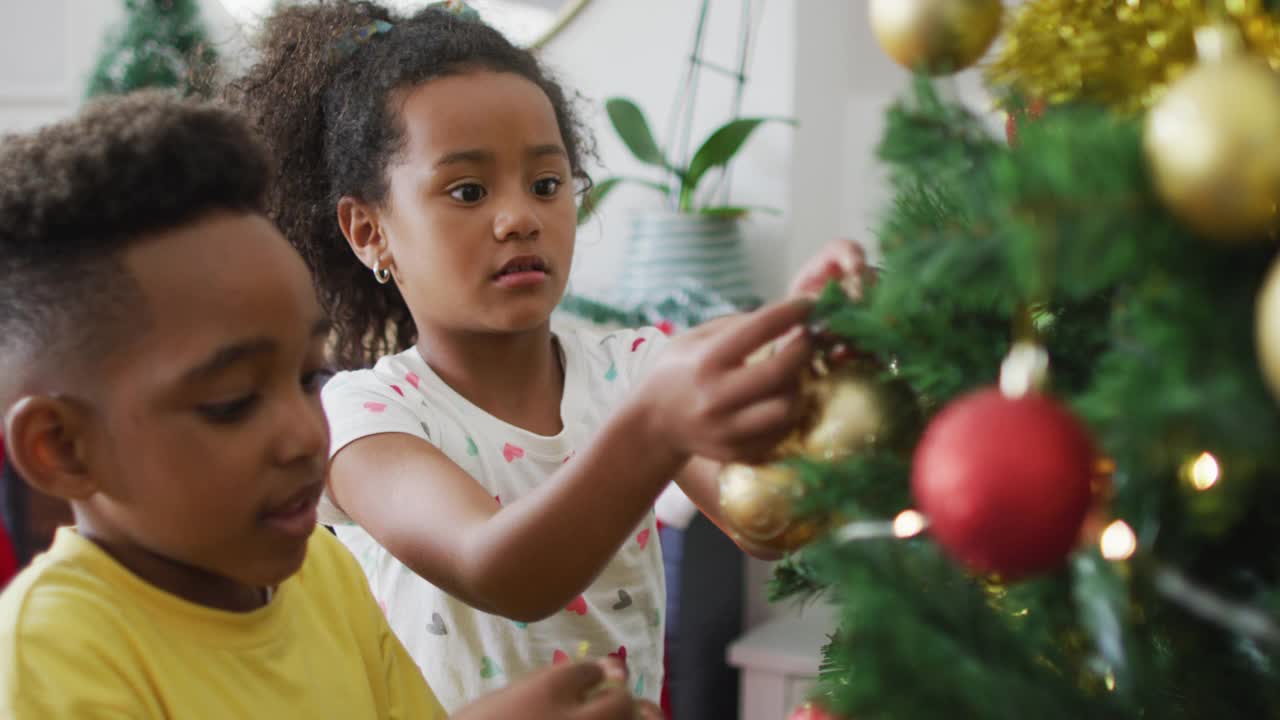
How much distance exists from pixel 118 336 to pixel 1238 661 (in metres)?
0.52

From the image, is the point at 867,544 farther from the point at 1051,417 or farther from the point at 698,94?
the point at 698,94

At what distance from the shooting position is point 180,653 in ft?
2.00

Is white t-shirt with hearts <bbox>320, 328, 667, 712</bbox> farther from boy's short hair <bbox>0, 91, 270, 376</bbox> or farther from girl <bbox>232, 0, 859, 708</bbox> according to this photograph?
boy's short hair <bbox>0, 91, 270, 376</bbox>

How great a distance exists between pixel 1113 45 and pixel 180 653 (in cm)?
55

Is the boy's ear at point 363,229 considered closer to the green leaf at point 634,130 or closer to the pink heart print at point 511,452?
the pink heart print at point 511,452

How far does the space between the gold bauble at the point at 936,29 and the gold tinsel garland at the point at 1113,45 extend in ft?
0.11

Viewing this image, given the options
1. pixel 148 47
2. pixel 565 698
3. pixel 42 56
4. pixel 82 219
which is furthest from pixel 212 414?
pixel 42 56

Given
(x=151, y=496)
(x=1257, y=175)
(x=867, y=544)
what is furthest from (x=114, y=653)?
(x=1257, y=175)

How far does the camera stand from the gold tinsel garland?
36cm

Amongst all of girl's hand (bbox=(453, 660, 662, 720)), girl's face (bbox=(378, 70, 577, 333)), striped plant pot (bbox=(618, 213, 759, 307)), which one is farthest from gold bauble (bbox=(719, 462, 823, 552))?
striped plant pot (bbox=(618, 213, 759, 307))

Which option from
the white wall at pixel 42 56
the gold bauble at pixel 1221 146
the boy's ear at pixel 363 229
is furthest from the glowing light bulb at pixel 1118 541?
the white wall at pixel 42 56

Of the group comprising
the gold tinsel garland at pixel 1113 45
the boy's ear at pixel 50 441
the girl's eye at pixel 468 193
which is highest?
the gold tinsel garland at pixel 1113 45

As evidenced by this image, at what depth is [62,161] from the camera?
578 millimetres

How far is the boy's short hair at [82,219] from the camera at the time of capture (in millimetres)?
568
